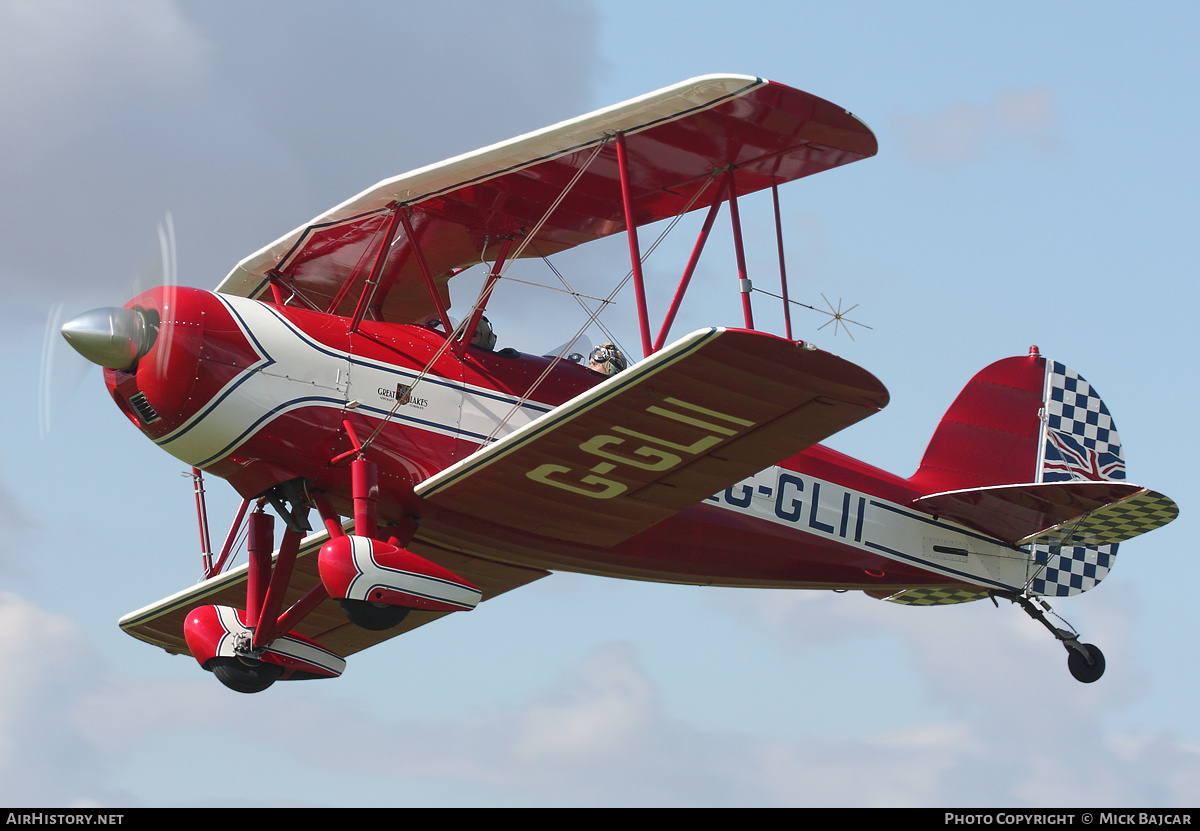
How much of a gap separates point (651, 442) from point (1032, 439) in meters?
5.37

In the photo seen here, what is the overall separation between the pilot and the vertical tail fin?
3258mm

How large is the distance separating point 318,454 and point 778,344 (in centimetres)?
374

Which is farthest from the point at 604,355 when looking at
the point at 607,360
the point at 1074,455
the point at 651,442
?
the point at 1074,455

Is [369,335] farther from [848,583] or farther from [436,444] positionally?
[848,583]

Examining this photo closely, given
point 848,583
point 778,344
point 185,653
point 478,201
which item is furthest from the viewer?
→ point 185,653

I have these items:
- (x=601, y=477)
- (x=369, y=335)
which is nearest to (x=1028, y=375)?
(x=601, y=477)

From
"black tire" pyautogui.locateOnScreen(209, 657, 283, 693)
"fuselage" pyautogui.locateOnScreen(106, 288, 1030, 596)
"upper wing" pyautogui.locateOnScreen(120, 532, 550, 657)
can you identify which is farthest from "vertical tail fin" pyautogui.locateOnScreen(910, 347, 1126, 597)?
"black tire" pyautogui.locateOnScreen(209, 657, 283, 693)

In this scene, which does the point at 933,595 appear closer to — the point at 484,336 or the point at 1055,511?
the point at 1055,511

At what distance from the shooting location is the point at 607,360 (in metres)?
12.8

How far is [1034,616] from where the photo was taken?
14250 millimetres

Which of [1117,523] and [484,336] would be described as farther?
[1117,523]

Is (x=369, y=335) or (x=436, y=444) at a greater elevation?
(x=369, y=335)

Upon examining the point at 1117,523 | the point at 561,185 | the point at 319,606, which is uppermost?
the point at 561,185

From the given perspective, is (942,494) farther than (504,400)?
Yes
